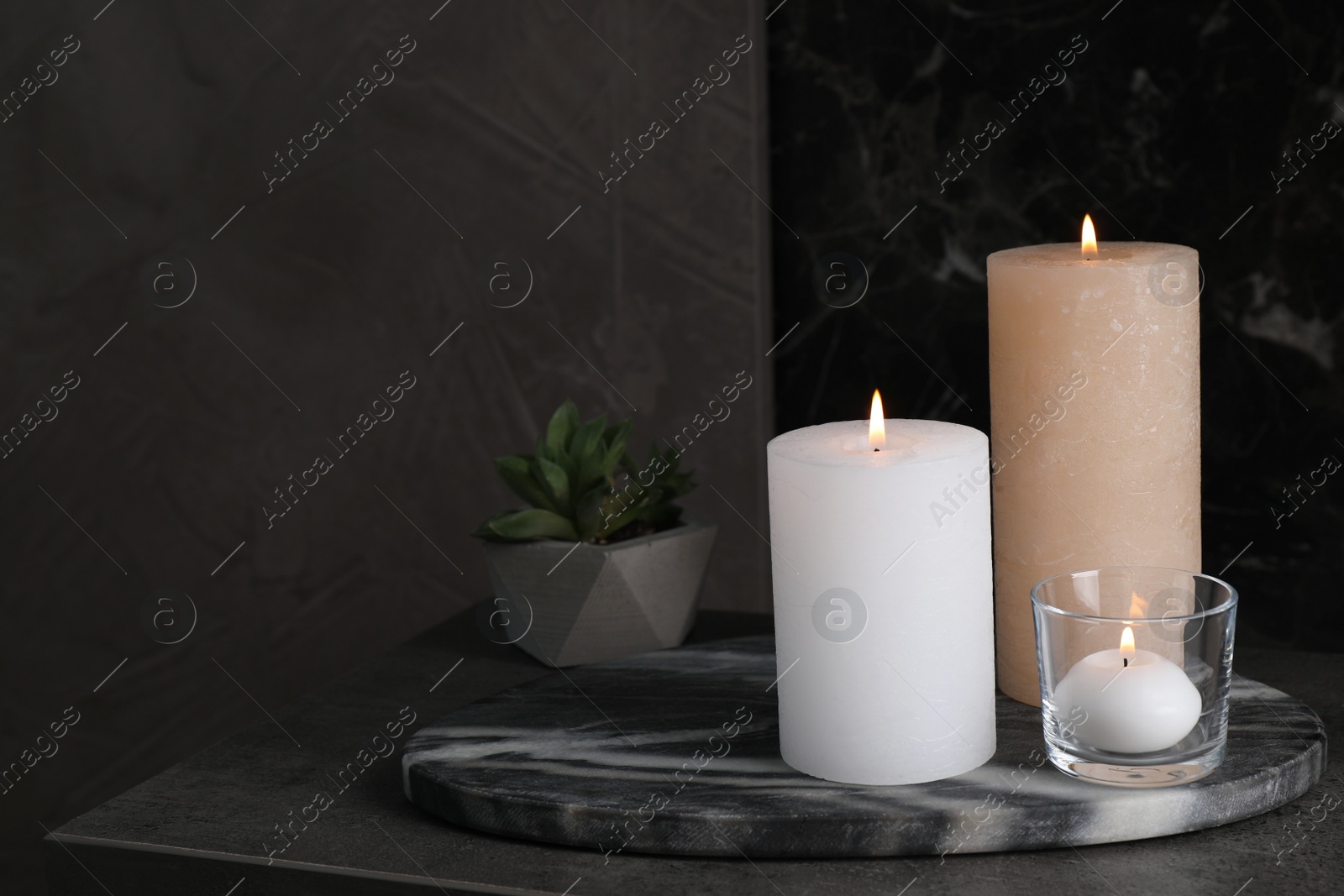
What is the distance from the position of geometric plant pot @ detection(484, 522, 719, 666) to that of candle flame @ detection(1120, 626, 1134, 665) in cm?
32

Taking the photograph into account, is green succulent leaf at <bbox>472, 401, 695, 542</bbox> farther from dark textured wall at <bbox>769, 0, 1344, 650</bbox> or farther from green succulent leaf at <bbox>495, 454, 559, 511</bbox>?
dark textured wall at <bbox>769, 0, 1344, 650</bbox>

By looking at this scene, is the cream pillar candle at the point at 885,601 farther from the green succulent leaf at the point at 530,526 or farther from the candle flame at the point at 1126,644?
the green succulent leaf at the point at 530,526

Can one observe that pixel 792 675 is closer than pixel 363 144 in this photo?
Yes

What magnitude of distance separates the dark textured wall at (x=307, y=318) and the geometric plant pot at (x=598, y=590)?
0.33m

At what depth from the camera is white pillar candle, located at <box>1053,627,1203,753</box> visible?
562 millimetres

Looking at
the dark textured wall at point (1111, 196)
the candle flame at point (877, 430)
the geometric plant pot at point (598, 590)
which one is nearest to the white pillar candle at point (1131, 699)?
the candle flame at point (877, 430)

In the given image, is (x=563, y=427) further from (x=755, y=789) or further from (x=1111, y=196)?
(x=1111, y=196)

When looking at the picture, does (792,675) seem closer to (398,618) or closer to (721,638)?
(721,638)

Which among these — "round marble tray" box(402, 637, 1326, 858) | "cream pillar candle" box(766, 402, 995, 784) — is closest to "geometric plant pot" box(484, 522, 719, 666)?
"round marble tray" box(402, 637, 1326, 858)

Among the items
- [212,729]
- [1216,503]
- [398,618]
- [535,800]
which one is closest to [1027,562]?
[535,800]

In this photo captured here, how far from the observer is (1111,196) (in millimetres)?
1006

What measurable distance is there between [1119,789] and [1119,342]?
201 millimetres

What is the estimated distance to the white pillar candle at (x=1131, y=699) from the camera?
1.84 ft

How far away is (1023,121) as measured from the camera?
102 centimetres
